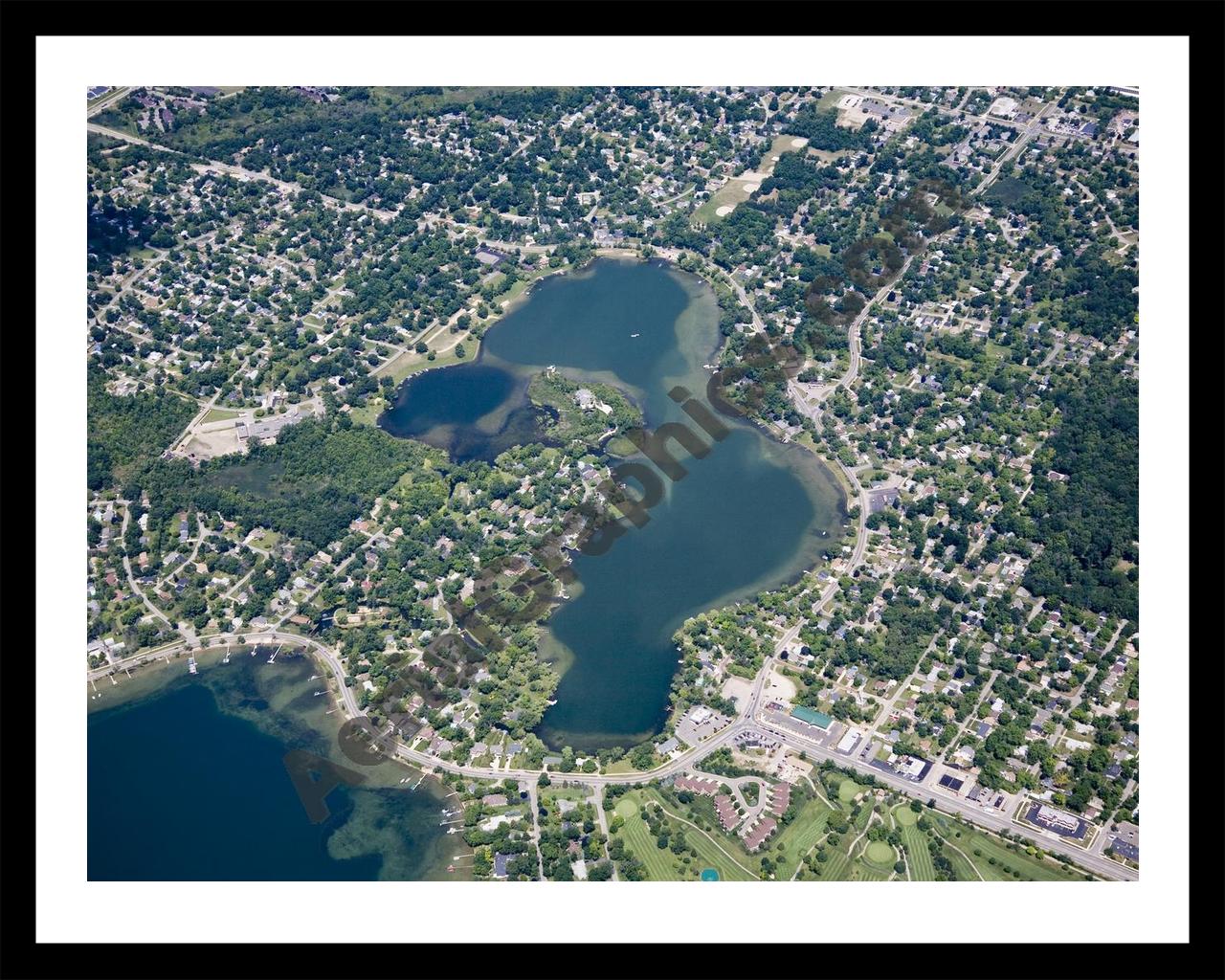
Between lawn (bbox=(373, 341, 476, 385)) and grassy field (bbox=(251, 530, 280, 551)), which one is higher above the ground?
lawn (bbox=(373, 341, 476, 385))

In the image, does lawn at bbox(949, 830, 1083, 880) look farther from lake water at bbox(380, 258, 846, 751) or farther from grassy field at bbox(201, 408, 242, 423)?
grassy field at bbox(201, 408, 242, 423)

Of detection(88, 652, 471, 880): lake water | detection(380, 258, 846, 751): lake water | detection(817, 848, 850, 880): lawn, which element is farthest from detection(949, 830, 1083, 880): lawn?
detection(88, 652, 471, 880): lake water

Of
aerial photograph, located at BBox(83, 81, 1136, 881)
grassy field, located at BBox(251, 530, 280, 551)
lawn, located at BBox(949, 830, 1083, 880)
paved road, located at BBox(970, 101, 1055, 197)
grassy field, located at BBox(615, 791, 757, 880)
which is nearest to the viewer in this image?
lawn, located at BBox(949, 830, 1083, 880)

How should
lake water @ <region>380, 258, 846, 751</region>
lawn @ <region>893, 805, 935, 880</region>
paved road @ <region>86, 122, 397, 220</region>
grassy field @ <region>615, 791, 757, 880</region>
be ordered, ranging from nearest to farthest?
lawn @ <region>893, 805, 935, 880</region>
grassy field @ <region>615, 791, 757, 880</region>
lake water @ <region>380, 258, 846, 751</region>
paved road @ <region>86, 122, 397, 220</region>

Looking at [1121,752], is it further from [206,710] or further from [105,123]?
[105,123]

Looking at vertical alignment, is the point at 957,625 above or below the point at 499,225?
below

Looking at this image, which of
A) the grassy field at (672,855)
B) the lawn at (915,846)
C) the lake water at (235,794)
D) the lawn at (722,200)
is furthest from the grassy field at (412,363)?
the lawn at (915,846)

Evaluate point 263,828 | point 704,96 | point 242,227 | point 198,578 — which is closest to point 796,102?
point 704,96

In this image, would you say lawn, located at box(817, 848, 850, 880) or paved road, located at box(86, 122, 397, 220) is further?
paved road, located at box(86, 122, 397, 220)
